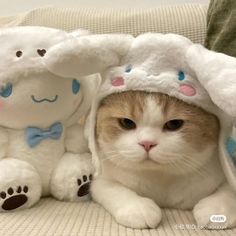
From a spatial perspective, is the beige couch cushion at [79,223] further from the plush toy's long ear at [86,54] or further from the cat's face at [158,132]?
the plush toy's long ear at [86,54]

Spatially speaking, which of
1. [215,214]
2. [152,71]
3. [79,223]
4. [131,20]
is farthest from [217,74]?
[131,20]

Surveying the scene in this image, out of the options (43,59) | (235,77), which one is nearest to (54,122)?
(43,59)

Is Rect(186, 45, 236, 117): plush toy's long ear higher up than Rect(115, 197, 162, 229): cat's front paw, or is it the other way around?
Rect(186, 45, 236, 117): plush toy's long ear

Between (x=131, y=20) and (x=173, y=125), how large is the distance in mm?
640

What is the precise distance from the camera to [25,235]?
0.66m

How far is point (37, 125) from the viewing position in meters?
0.86

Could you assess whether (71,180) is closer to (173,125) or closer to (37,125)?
(37,125)

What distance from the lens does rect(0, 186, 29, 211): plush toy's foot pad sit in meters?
0.78

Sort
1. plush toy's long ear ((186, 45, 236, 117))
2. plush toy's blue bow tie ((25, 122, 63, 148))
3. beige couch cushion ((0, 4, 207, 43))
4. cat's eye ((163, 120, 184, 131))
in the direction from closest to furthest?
plush toy's long ear ((186, 45, 236, 117)) < cat's eye ((163, 120, 184, 131)) < plush toy's blue bow tie ((25, 122, 63, 148)) < beige couch cushion ((0, 4, 207, 43))

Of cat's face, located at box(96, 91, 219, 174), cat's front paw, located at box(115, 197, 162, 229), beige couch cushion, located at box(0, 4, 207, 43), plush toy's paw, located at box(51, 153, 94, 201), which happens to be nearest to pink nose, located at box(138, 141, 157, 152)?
cat's face, located at box(96, 91, 219, 174)

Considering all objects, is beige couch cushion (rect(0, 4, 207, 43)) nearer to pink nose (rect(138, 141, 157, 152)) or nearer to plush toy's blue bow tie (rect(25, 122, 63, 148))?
plush toy's blue bow tie (rect(25, 122, 63, 148))

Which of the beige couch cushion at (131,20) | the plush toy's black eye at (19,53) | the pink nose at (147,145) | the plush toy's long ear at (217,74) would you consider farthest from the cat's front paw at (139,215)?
the beige couch cushion at (131,20)

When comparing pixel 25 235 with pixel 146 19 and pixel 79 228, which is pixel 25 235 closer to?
pixel 79 228

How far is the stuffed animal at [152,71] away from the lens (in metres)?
0.70
